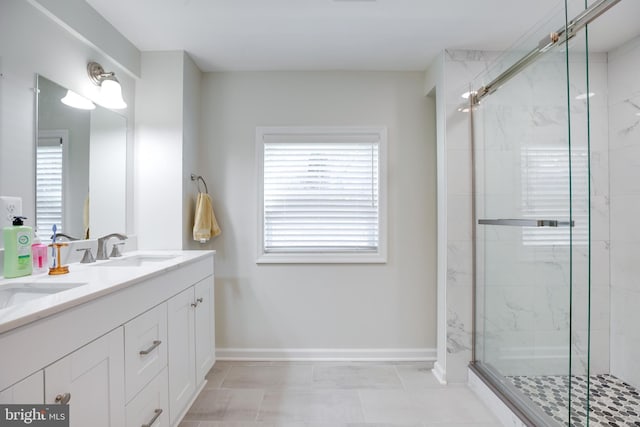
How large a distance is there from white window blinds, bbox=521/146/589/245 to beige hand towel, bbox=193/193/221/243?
208cm

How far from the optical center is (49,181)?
1.57 meters

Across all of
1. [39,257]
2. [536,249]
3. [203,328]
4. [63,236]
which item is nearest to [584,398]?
[536,249]

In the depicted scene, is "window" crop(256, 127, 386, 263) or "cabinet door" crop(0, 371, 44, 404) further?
"window" crop(256, 127, 386, 263)

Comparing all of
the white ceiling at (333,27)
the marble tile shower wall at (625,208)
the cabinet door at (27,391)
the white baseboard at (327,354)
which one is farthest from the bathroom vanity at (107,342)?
the marble tile shower wall at (625,208)

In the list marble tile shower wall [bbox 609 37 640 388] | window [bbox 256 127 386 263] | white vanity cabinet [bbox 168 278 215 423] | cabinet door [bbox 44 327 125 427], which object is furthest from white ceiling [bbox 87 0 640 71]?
cabinet door [bbox 44 327 125 427]

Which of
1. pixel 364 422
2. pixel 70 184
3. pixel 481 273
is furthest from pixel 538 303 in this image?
pixel 70 184

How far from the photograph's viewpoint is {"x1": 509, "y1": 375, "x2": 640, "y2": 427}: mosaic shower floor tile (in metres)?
1.48

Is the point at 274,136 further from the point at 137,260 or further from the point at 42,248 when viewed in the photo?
the point at 42,248

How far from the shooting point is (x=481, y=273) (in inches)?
86.2

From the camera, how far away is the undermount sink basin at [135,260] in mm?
1833

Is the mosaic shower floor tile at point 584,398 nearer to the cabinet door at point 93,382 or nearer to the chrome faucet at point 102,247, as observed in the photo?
the cabinet door at point 93,382

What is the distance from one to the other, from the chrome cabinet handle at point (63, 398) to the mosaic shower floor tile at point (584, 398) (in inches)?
79.1

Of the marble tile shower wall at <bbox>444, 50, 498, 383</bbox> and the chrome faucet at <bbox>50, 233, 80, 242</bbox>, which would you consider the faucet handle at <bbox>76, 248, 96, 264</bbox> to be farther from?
the marble tile shower wall at <bbox>444, 50, 498, 383</bbox>

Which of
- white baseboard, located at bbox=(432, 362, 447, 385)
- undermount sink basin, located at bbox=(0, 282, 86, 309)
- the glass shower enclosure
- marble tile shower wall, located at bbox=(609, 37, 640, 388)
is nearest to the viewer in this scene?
undermount sink basin, located at bbox=(0, 282, 86, 309)
